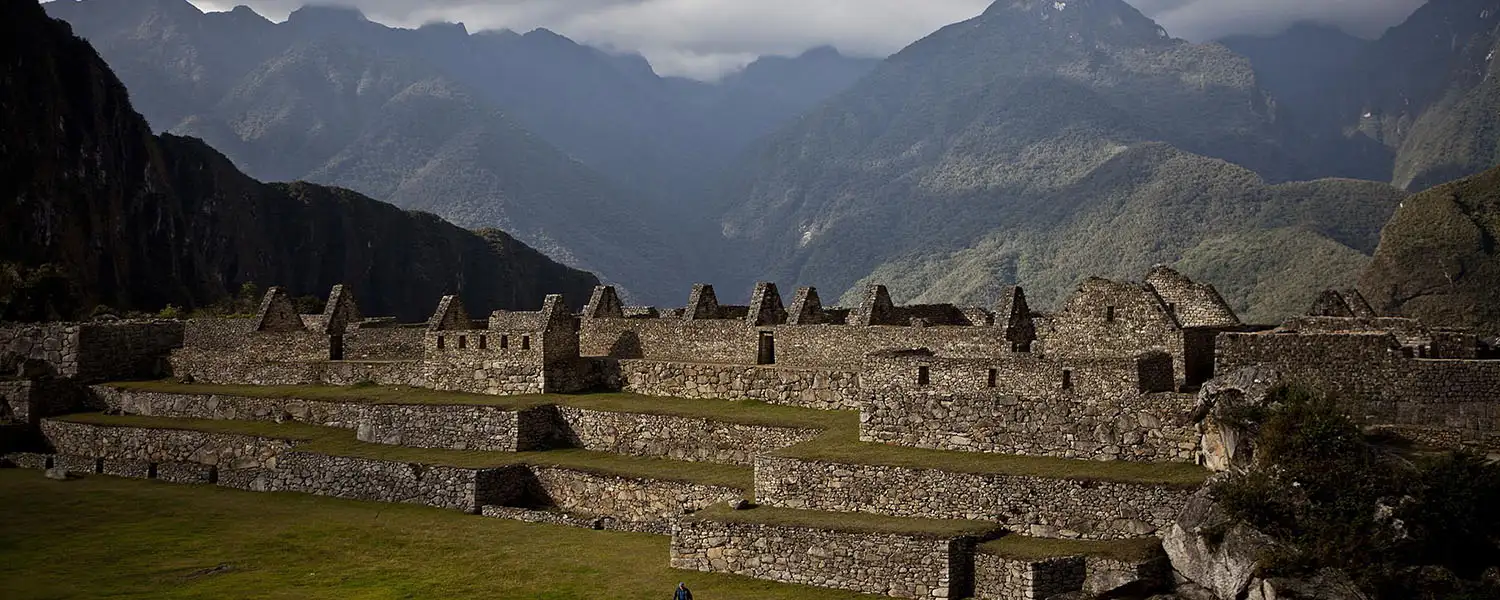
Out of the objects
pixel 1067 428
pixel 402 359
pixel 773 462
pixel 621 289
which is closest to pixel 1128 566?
pixel 1067 428

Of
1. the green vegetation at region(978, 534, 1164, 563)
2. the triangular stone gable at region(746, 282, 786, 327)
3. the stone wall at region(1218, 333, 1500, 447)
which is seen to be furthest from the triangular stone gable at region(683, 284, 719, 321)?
the stone wall at region(1218, 333, 1500, 447)

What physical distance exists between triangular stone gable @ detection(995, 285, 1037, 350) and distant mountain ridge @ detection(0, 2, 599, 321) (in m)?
50.5

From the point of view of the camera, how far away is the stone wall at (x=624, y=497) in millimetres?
25047

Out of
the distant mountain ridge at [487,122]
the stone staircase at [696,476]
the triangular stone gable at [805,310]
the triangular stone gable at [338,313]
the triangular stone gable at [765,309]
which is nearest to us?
the stone staircase at [696,476]

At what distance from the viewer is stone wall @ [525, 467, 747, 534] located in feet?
82.2

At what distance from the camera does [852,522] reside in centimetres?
2134

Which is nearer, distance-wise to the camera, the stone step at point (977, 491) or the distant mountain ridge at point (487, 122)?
the stone step at point (977, 491)

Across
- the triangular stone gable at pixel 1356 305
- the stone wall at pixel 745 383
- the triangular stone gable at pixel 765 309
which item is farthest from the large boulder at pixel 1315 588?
the triangular stone gable at pixel 765 309

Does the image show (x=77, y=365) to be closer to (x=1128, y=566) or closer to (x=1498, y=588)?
(x=1128, y=566)

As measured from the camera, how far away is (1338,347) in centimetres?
2006

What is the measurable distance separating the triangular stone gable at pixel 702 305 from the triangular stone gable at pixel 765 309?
2498mm

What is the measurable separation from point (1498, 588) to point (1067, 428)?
701cm

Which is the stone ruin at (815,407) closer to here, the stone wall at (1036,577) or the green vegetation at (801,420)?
the stone wall at (1036,577)

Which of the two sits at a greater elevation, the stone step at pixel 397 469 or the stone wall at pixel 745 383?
the stone wall at pixel 745 383
